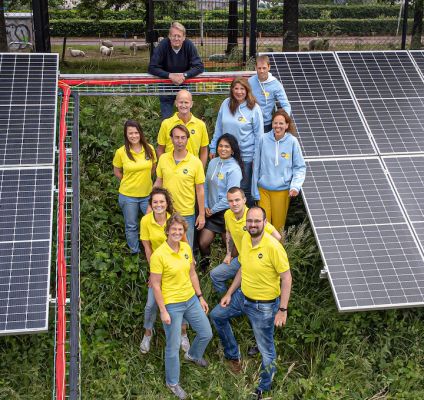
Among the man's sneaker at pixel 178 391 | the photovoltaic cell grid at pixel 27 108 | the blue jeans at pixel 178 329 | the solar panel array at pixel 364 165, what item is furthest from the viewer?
the photovoltaic cell grid at pixel 27 108

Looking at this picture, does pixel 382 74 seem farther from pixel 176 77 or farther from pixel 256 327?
pixel 256 327

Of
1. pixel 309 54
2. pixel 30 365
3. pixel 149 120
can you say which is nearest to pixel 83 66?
pixel 149 120

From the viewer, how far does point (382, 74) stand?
10695 mm

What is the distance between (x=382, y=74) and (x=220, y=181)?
3644 millimetres

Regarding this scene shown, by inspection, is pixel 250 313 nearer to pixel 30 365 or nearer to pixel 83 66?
pixel 30 365

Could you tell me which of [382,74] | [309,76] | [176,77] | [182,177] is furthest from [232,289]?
[382,74]

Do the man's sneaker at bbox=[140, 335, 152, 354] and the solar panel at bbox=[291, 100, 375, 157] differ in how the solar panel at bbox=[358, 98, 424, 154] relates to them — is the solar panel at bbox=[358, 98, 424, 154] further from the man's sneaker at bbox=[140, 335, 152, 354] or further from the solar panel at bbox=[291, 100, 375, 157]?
the man's sneaker at bbox=[140, 335, 152, 354]

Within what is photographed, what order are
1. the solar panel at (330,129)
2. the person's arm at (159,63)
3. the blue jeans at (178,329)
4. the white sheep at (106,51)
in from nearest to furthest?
the blue jeans at (178,329) < the solar panel at (330,129) < the person's arm at (159,63) < the white sheep at (106,51)

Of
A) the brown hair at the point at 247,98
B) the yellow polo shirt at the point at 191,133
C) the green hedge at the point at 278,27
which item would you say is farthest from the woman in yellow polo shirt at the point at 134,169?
the green hedge at the point at 278,27

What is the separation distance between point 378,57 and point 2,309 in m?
6.57

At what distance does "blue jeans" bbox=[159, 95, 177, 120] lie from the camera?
33.4ft

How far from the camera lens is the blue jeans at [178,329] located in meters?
7.38

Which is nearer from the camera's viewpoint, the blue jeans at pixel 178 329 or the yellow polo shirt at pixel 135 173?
the blue jeans at pixel 178 329

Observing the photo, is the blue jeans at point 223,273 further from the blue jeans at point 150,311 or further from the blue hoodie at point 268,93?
the blue hoodie at point 268,93
